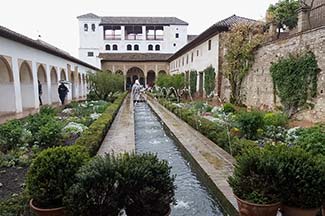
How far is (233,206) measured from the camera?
356 cm

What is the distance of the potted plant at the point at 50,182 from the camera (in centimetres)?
293

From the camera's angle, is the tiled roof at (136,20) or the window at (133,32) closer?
the tiled roof at (136,20)

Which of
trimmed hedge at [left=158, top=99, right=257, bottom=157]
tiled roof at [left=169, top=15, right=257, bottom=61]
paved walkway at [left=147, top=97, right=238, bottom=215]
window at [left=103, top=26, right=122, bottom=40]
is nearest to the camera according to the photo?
paved walkway at [left=147, top=97, right=238, bottom=215]

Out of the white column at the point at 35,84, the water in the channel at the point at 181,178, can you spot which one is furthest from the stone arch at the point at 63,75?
the water in the channel at the point at 181,178

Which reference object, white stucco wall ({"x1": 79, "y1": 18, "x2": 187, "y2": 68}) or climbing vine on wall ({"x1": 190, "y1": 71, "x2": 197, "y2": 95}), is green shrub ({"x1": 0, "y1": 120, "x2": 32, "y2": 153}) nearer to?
climbing vine on wall ({"x1": 190, "y1": 71, "x2": 197, "y2": 95})

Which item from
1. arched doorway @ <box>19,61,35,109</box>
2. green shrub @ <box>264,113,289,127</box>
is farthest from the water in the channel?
arched doorway @ <box>19,61,35,109</box>

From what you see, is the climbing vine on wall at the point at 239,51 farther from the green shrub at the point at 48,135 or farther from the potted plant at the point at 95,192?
the potted plant at the point at 95,192

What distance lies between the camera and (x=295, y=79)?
10.7m

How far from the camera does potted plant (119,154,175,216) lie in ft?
9.49

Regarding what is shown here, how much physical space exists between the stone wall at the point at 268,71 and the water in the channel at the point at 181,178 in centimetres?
505

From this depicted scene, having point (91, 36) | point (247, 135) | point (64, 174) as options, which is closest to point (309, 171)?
point (64, 174)

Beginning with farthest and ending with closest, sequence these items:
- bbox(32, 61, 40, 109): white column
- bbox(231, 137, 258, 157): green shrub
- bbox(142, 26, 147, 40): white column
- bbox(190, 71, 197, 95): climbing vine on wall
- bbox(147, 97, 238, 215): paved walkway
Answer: bbox(142, 26, 147, 40): white column < bbox(190, 71, 197, 95): climbing vine on wall < bbox(32, 61, 40, 109): white column < bbox(231, 137, 258, 157): green shrub < bbox(147, 97, 238, 215): paved walkway

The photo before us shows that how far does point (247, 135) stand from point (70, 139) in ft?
15.0

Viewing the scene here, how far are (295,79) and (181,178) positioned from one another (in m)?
7.48
